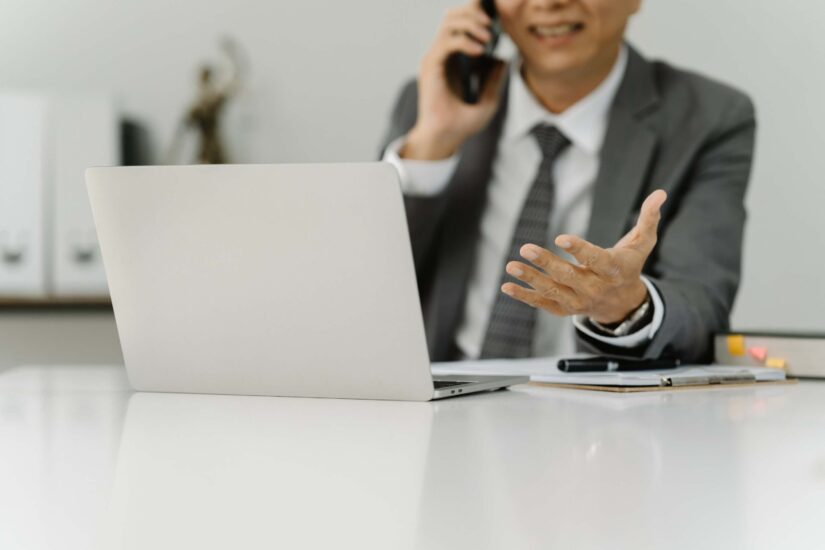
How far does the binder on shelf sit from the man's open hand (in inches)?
75.3

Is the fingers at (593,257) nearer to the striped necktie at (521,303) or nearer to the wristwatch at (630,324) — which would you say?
the wristwatch at (630,324)

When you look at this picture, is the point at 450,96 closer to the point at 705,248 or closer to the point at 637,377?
the point at 705,248

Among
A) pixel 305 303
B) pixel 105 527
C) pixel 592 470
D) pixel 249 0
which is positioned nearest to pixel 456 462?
pixel 592 470

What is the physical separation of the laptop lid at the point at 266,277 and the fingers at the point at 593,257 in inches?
8.6

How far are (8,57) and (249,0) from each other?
0.71m

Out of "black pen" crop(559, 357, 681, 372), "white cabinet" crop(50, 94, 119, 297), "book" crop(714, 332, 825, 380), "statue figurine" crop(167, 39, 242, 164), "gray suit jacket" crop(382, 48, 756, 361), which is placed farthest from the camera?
"statue figurine" crop(167, 39, 242, 164)

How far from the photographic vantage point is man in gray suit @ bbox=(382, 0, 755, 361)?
2111 mm

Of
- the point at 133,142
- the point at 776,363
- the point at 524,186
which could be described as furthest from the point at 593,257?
the point at 133,142

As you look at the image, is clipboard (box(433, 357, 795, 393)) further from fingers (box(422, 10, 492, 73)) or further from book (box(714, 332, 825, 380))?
fingers (box(422, 10, 492, 73))

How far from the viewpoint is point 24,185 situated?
281 centimetres

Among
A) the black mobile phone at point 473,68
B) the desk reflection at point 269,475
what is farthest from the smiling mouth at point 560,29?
the desk reflection at point 269,475

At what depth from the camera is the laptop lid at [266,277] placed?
1.00m

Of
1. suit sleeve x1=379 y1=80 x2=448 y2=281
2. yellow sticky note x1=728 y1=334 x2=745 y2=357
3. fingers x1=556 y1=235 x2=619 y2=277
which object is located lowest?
yellow sticky note x1=728 y1=334 x2=745 y2=357

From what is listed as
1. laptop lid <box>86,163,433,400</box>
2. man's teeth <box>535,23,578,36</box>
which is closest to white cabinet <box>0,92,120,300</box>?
man's teeth <box>535,23,578,36</box>
